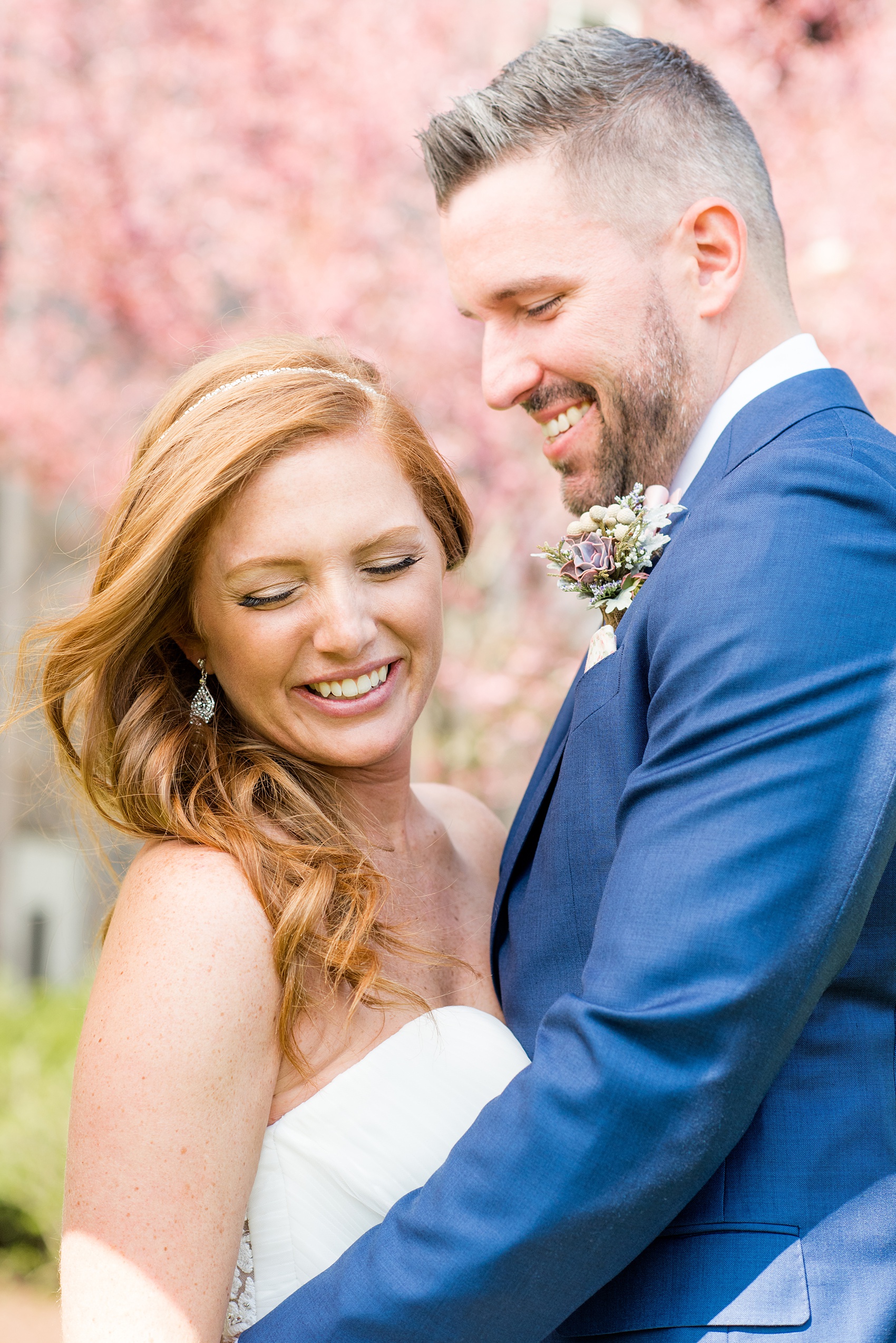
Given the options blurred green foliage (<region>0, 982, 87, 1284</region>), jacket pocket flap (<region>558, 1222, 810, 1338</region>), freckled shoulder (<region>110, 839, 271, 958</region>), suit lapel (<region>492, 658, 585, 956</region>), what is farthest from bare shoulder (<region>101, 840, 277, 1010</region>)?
blurred green foliage (<region>0, 982, 87, 1284</region>)

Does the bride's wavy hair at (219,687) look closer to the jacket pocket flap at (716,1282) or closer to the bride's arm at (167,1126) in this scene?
the bride's arm at (167,1126)

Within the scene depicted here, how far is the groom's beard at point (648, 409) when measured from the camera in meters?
2.33

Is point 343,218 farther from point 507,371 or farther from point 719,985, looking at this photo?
point 719,985

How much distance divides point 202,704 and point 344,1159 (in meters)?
0.90

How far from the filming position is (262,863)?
2.05 metres

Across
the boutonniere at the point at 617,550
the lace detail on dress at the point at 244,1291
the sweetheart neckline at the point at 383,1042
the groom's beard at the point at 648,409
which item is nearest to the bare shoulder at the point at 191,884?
the sweetheart neckline at the point at 383,1042

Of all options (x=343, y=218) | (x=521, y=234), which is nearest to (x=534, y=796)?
(x=521, y=234)

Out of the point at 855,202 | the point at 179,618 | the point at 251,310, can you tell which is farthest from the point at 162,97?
the point at 179,618

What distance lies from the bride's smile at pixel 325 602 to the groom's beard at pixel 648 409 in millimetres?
394

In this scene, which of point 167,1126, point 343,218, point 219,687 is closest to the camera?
point 167,1126

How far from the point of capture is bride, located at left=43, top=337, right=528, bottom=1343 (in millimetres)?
1794

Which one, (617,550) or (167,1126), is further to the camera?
(617,550)

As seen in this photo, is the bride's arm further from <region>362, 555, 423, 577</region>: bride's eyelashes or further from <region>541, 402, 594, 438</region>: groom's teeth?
<region>541, 402, 594, 438</region>: groom's teeth

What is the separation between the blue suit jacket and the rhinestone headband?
0.93m
